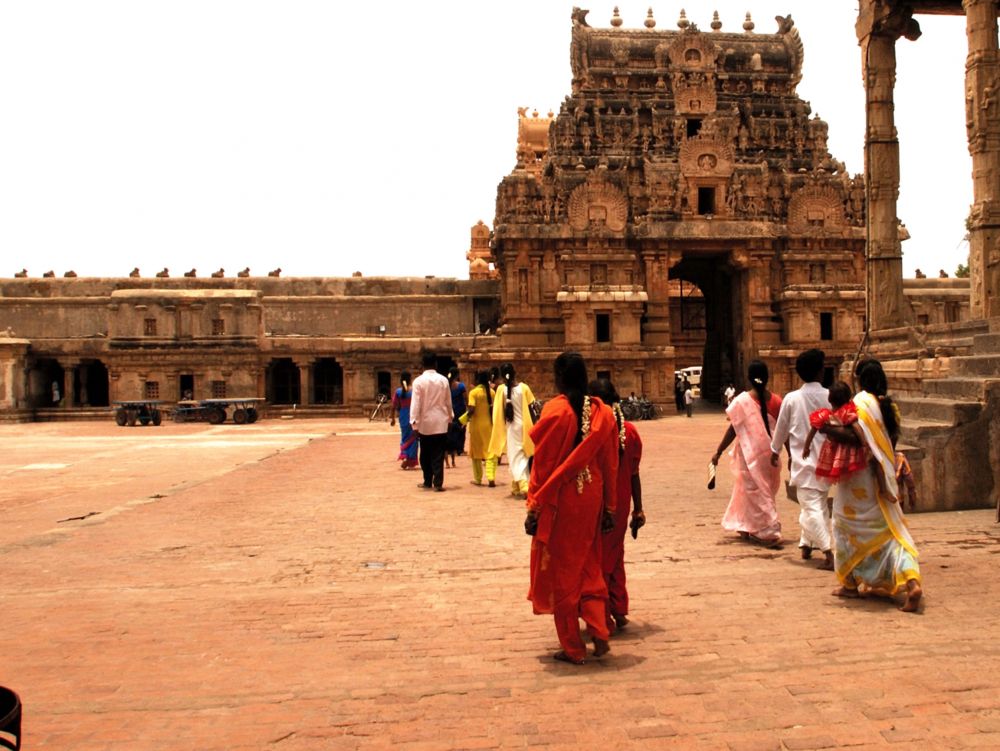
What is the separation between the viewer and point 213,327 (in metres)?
35.2

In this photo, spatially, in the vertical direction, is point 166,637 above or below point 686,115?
below

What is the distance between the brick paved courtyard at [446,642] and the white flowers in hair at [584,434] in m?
0.96

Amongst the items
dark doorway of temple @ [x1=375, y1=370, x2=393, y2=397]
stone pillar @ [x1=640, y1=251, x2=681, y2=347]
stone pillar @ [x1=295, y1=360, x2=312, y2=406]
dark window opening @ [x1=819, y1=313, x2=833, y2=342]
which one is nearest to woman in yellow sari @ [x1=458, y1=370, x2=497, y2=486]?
stone pillar @ [x1=640, y1=251, x2=681, y2=347]

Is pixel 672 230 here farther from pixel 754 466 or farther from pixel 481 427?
pixel 754 466

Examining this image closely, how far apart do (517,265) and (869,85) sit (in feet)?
59.3

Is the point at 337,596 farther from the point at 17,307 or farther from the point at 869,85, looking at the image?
the point at 17,307

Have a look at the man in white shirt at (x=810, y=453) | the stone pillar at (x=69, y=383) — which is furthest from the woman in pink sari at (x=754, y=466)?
the stone pillar at (x=69, y=383)

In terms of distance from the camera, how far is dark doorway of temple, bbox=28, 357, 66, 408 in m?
35.6

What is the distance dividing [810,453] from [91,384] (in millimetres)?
37137

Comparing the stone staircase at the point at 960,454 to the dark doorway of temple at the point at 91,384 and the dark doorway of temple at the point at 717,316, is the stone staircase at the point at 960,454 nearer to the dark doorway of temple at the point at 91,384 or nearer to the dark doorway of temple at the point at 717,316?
the dark doorway of temple at the point at 717,316

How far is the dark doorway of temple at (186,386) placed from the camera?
3500cm

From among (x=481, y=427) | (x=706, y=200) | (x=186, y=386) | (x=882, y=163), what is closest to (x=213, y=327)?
(x=186, y=386)

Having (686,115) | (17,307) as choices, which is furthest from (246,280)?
(686,115)

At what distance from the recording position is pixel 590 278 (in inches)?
1248
